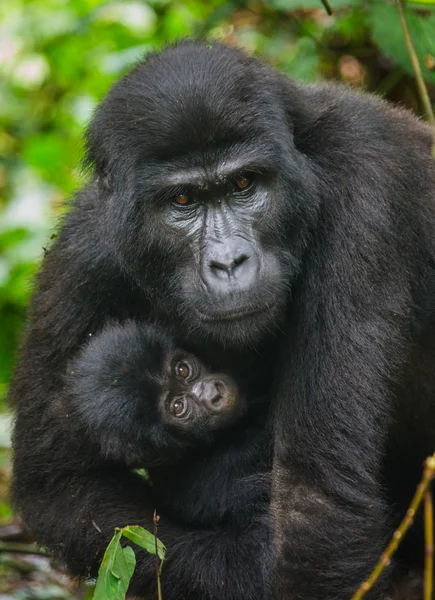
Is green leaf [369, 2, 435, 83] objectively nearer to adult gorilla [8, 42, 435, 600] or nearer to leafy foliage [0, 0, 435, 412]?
leafy foliage [0, 0, 435, 412]

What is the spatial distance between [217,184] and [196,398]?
116cm

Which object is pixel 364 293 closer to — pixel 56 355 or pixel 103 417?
pixel 103 417

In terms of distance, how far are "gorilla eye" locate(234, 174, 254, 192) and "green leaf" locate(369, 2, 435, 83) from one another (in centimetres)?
210

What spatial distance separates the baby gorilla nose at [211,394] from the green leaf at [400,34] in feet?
8.19

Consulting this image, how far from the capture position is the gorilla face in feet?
14.7

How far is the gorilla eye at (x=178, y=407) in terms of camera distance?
5039mm

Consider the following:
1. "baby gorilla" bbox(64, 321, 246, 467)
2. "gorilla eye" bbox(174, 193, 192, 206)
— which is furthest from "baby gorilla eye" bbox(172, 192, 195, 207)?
"baby gorilla" bbox(64, 321, 246, 467)

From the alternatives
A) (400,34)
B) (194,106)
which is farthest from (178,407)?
(400,34)

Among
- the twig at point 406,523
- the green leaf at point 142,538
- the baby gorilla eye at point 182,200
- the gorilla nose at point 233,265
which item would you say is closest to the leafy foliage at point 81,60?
the baby gorilla eye at point 182,200

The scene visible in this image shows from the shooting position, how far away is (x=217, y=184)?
4590 mm

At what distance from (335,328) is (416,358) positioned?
86 centimetres

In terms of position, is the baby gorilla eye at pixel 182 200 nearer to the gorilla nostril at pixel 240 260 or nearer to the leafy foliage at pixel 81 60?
the gorilla nostril at pixel 240 260

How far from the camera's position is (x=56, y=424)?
5.28 meters

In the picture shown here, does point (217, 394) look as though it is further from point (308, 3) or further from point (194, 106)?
point (308, 3)
